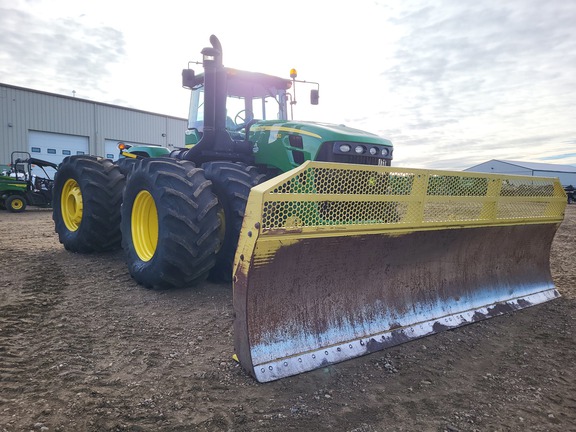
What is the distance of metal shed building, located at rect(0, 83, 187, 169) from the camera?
2047cm

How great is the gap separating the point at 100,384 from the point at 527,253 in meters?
4.35

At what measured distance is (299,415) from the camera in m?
2.22

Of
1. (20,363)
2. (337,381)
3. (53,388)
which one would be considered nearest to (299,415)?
(337,381)

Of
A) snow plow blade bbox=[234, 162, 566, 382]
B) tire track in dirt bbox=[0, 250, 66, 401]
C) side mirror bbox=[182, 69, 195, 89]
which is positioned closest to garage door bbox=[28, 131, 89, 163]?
tire track in dirt bbox=[0, 250, 66, 401]

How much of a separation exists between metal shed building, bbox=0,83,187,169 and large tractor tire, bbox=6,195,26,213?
8.27m

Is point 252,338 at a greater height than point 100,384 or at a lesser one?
greater

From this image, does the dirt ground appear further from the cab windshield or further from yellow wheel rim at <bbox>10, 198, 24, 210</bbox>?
yellow wheel rim at <bbox>10, 198, 24, 210</bbox>

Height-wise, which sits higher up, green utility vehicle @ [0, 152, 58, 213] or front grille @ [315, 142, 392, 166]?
front grille @ [315, 142, 392, 166]

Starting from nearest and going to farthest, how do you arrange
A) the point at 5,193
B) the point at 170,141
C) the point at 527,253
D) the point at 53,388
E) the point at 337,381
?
the point at 53,388 < the point at 337,381 < the point at 527,253 < the point at 5,193 < the point at 170,141

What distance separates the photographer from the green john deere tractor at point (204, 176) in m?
3.83

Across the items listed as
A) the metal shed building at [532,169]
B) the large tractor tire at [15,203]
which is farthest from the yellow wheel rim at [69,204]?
the metal shed building at [532,169]

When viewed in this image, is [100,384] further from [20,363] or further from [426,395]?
[426,395]

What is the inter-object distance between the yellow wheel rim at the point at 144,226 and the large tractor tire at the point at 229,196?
2.56 feet

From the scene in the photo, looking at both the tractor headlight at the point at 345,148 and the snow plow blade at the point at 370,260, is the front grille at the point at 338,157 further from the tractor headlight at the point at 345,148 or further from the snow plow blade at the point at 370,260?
the snow plow blade at the point at 370,260
